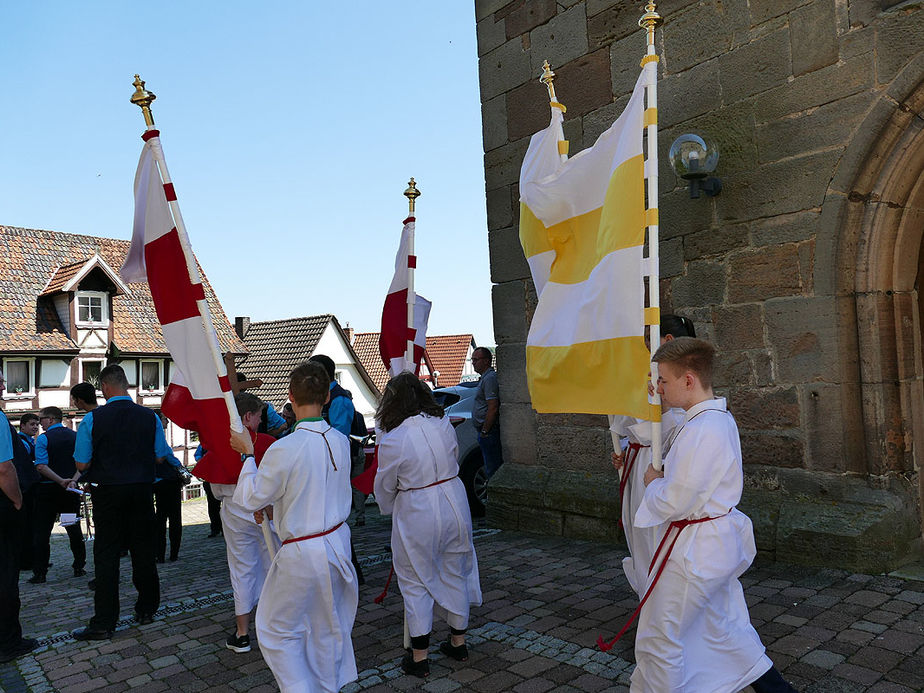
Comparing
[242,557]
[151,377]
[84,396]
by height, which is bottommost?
[242,557]

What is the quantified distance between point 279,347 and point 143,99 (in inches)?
1258

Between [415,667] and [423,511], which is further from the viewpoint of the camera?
[423,511]

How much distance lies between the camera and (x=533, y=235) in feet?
13.5

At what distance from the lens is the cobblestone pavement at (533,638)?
358cm

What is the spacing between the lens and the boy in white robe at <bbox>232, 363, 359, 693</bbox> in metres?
3.29

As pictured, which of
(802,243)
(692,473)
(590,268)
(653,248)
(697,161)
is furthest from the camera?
(697,161)

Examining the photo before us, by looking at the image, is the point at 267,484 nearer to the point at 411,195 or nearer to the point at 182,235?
the point at 182,235

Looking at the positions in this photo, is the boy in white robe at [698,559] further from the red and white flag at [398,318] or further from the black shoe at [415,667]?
the red and white flag at [398,318]

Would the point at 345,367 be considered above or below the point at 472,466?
above

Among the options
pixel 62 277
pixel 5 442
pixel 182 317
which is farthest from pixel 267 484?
pixel 62 277

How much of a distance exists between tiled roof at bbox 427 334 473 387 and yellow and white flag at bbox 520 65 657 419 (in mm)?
38145

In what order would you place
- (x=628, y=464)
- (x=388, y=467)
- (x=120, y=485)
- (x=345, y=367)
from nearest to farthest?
(x=628, y=464)
(x=388, y=467)
(x=120, y=485)
(x=345, y=367)

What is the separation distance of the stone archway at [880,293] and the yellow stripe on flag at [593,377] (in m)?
2.25

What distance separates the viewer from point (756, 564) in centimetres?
506
